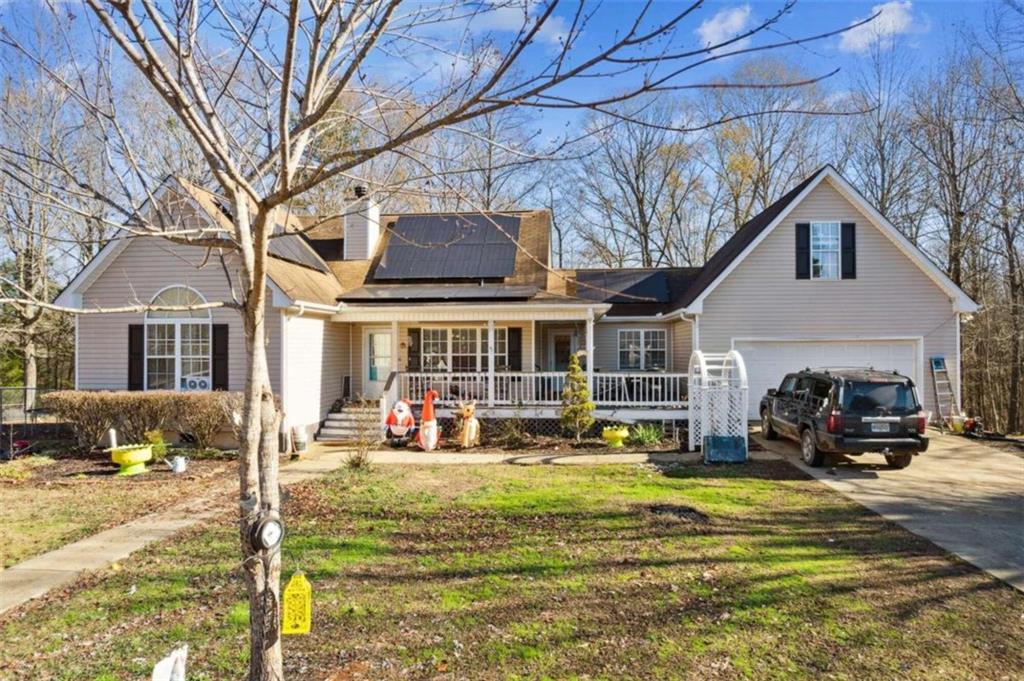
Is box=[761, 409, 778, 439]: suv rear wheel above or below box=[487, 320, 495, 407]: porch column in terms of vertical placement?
below

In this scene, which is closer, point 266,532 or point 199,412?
point 266,532

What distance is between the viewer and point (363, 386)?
16.6 meters

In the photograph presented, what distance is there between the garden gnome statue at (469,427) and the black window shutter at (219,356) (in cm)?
540

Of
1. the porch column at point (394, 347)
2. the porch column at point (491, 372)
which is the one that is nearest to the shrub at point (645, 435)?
the porch column at point (491, 372)

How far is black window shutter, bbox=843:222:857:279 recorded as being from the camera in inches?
615

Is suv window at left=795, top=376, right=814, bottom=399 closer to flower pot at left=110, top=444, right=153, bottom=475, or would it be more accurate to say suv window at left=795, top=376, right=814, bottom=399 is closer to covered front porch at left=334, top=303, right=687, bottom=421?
covered front porch at left=334, top=303, right=687, bottom=421

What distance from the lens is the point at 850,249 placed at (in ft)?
51.3

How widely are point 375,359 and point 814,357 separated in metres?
11.9

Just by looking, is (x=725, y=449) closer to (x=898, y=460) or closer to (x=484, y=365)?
(x=898, y=460)

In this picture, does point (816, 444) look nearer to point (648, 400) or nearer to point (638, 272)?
point (648, 400)

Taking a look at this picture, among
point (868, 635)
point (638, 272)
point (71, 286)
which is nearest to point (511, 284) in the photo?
point (638, 272)

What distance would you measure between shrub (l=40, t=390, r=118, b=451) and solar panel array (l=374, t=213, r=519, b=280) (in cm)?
725

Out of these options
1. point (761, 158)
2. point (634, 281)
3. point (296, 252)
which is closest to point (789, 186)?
point (761, 158)

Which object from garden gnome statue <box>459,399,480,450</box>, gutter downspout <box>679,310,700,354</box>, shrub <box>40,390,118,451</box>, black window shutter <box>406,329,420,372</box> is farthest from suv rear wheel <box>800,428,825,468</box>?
shrub <box>40,390,118,451</box>
